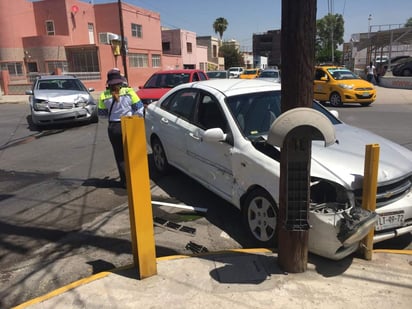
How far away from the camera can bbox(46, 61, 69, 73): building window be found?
3322cm

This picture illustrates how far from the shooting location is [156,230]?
4371 mm

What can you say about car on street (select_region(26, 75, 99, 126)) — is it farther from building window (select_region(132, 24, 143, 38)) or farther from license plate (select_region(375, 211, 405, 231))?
building window (select_region(132, 24, 143, 38))

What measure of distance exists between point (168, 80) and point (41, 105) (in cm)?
399

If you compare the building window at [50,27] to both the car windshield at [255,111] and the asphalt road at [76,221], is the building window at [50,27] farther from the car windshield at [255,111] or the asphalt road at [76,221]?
the car windshield at [255,111]

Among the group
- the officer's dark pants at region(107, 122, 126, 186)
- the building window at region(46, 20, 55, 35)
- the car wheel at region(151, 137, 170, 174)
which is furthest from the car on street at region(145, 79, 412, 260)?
the building window at region(46, 20, 55, 35)

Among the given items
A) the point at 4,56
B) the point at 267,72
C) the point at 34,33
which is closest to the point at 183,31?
the point at 34,33

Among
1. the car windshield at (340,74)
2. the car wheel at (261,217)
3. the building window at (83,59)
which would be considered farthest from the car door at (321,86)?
the building window at (83,59)

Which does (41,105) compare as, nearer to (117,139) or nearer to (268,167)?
(117,139)

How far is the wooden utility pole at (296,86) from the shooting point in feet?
9.28

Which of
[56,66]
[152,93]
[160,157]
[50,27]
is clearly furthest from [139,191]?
[50,27]

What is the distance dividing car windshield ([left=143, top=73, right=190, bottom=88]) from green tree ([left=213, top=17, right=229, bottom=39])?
263 feet

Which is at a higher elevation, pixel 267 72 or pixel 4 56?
pixel 4 56

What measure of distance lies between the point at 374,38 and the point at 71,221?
36.5 m

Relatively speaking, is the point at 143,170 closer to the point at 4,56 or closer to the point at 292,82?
the point at 292,82
